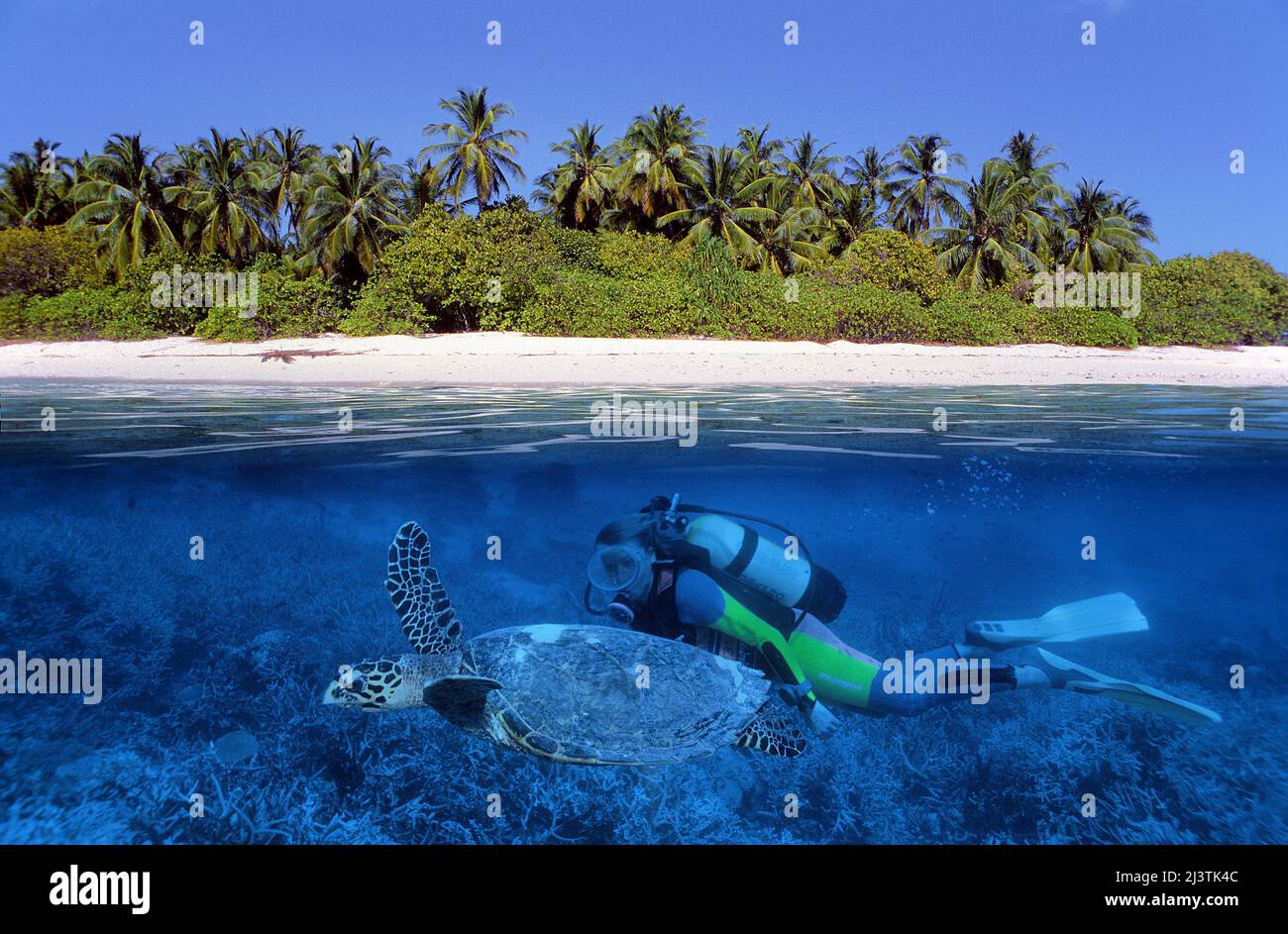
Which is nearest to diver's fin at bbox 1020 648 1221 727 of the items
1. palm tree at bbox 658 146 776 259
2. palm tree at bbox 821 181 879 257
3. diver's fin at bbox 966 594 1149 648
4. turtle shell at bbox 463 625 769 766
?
diver's fin at bbox 966 594 1149 648

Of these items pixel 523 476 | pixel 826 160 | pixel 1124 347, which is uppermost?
pixel 826 160

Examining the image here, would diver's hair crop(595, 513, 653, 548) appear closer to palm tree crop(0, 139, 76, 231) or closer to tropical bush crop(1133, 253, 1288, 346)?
tropical bush crop(1133, 253, 1288, 346)

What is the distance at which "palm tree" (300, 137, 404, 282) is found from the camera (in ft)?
108

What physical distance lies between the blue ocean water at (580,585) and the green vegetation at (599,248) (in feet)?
33.3

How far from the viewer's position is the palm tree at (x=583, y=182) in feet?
120

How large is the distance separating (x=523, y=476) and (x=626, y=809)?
525 cm

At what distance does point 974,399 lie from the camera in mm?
12086

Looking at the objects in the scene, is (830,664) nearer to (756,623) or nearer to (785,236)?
(756,623)

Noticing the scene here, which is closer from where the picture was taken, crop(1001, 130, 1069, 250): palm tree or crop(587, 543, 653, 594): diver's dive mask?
crop(587, 543, 653, 594): diver's dive mask

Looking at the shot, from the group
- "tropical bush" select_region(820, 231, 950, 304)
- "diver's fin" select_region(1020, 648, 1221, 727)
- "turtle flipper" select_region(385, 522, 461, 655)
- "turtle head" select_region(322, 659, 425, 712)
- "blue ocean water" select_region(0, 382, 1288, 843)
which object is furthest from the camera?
"tropical bush" select_region(820, 231, 950, 304)

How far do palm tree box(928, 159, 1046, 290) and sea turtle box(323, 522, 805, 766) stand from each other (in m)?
33.8
